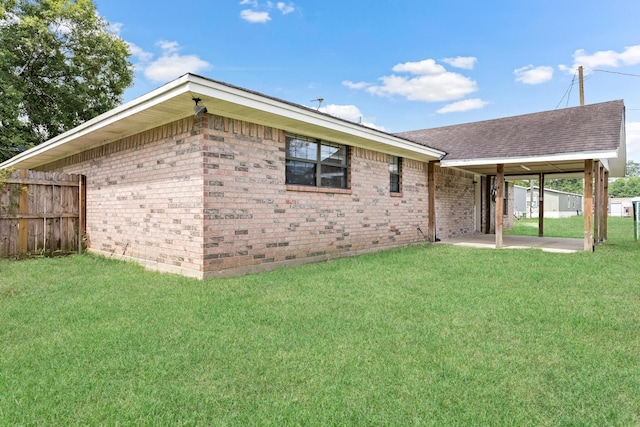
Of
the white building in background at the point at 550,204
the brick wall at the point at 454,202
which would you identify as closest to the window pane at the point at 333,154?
the brick wall at the point at 454,202

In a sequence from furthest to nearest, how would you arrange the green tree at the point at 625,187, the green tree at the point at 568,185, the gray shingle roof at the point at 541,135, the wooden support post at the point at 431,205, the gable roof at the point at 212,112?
the green tree at the point at 625,187, the green tree at the point at 568,185, the wooden support post at the point at 431,205, the gray shingle roof at the point at 541,135, the gable roof at the point at 212,112

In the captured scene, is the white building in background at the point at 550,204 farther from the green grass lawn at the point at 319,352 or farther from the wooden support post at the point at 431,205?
the green grass lawn at the point at 319,352

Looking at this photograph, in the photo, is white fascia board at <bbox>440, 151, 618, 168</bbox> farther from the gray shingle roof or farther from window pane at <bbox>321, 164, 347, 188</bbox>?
window pane at <bbox>321, 164, 347, 188</bbox>

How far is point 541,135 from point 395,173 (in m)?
4.48

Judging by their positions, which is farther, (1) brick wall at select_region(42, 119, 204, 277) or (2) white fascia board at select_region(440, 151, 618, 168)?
(2) white fascia board at select_region(440, 151, 618, 168)

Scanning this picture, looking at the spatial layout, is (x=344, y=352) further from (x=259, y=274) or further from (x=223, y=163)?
(x=223, y=163)

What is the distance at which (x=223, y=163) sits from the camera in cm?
568

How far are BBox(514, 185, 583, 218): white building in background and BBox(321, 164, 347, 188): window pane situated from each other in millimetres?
32284

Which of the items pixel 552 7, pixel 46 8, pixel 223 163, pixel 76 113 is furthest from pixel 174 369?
pixel 46 8

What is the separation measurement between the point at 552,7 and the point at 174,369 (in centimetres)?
1572

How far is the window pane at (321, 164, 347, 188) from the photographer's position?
7.69 m

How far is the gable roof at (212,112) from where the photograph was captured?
493 cm

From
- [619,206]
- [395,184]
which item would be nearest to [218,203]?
[395,184]

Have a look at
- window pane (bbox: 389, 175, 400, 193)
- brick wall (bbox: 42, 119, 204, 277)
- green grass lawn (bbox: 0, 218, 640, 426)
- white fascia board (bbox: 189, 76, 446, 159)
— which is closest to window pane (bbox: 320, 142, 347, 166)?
white fascia board (bbox: 189, 76, 446, 159)
